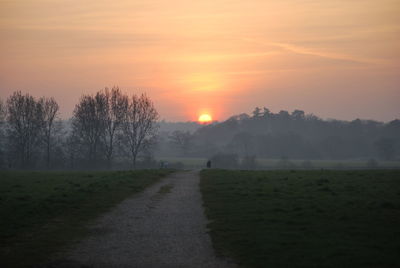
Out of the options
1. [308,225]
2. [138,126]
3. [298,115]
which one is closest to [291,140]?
[298,115]

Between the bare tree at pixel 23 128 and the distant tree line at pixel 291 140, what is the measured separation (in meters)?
36.7

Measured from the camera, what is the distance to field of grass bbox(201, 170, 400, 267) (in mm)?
10273

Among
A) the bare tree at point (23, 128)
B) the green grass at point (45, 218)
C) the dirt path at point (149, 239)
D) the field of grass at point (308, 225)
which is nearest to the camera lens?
the dirt path at point (149, 239)

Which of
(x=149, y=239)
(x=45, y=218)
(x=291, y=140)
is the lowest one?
(x=149, y=239)

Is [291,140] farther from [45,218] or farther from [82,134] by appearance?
[45,218]

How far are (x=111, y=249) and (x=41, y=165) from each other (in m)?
62.8

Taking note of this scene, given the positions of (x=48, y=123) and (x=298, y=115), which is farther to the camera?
(x=298, y=115)

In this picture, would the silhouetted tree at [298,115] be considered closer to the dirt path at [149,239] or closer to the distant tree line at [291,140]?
the distant tree line at [291,140]

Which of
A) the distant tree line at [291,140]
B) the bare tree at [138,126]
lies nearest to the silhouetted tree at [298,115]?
the distant tree line at [291,140]

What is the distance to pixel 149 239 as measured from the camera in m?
12.6

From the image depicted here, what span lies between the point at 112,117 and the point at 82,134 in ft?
18.6

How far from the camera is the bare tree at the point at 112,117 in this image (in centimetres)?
6869

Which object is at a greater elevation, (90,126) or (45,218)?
(90,126)

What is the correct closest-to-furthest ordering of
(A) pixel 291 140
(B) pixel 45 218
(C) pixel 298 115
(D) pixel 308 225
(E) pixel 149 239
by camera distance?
(E) pixel 149 239 → (D) pixel 308 225 → (B) pixel 45 218 → (A) pixel 291 140 → (C) pixel 298 115
